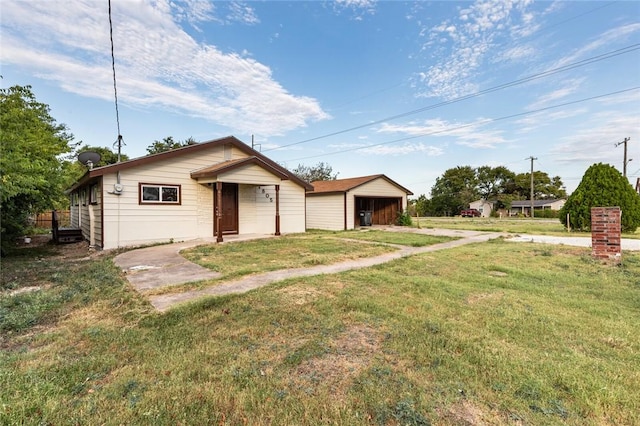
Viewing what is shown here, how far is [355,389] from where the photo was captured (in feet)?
7.48

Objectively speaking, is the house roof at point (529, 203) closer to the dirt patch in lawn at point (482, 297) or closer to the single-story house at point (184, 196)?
the single-story house at point (184, 196)

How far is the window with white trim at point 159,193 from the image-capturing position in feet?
35.4

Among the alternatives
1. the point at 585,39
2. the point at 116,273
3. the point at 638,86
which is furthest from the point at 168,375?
the point at 638,86

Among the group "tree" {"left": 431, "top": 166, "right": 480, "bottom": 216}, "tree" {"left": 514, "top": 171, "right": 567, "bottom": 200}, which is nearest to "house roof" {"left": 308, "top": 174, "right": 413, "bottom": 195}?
"tree" {"left": 431, "top": 166, "right": 480, "bottom": 216}

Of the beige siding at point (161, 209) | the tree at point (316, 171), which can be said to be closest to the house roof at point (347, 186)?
the beige siding at point (161, 209)

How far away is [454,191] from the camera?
56062mm

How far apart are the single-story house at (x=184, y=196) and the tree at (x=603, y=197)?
15.8 meters

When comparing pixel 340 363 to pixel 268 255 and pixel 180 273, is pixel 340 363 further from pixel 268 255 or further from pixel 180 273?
pixel 268 255

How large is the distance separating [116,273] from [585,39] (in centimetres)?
2011

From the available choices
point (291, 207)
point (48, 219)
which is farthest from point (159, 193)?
point (48, 219)

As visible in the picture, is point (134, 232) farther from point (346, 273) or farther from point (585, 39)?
point (585, 39)

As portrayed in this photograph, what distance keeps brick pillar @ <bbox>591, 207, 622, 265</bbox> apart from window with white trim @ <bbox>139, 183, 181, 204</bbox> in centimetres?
1310

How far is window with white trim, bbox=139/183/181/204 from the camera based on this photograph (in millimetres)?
10789

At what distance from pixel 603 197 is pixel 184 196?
20.3 metres
